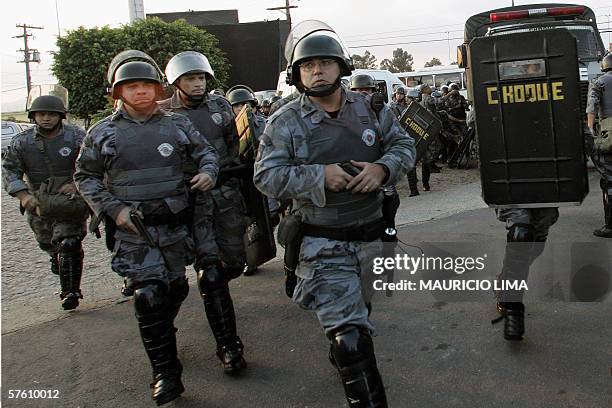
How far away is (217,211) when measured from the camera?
3.84m

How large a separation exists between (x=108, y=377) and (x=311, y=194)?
6.45 feet

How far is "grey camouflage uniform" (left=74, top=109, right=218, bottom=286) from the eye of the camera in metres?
3.22

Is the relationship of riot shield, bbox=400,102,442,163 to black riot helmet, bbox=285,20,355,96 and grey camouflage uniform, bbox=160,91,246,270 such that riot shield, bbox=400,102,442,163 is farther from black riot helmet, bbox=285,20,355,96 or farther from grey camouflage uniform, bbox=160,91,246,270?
black riot helmet, bbox=285,20,355,96

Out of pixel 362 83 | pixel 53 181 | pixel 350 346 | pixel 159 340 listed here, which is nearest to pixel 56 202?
pixel 53 181

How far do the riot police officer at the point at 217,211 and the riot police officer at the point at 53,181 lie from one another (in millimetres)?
1299

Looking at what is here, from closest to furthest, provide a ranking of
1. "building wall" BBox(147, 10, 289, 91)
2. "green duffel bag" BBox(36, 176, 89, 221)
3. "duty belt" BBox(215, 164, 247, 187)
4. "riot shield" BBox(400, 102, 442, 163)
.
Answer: "duty belt" BBox(215, 164, 247, 187) → "green duffel bag" BBox(36, 176, 89, 221) → "riot shield" BBox(400, 102, 442, 163) → "building wall" BBox(147, 10, 289, 91)

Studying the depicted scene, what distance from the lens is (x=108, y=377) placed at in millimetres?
3598

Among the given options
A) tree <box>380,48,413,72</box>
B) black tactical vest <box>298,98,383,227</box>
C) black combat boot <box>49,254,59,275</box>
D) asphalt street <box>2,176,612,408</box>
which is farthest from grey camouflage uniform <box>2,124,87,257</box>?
tree <box>380,48,413,72</box>

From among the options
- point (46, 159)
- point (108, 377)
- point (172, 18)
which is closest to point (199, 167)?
point (108, 377)

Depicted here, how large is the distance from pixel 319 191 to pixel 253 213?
153 centimetres

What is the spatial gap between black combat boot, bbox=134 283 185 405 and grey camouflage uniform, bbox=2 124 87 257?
205cm

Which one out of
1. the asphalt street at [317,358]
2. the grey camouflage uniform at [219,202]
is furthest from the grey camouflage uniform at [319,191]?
the grey camouflage uniform at [219,202]

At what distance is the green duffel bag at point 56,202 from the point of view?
186 inches

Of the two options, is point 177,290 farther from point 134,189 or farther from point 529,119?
point 529,119
